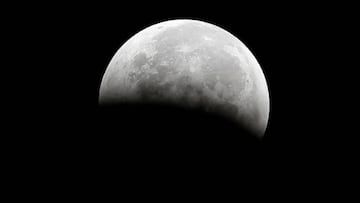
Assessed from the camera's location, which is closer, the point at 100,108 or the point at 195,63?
the point at 195,63

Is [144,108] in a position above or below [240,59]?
below

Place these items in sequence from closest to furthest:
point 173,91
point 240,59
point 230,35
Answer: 1. point 173,91
2. point 240,59
3. point 230,35

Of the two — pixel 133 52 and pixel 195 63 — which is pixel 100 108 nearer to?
pixel 133 52

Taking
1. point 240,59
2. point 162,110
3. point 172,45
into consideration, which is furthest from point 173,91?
point 240,59

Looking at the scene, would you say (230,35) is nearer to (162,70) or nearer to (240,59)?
→ (240,59)

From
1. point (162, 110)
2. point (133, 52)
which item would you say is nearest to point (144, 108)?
point (162, 110)

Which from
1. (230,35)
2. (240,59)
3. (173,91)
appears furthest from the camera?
(230,35)

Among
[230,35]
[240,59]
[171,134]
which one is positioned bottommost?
[171,134]
